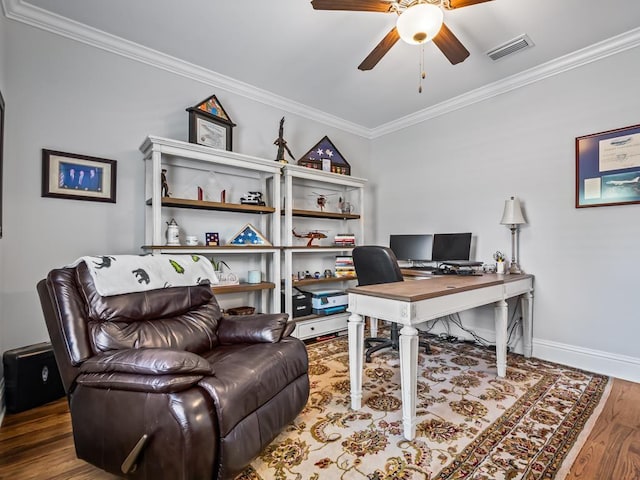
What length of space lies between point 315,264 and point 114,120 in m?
2.46

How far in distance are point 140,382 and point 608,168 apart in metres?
3.52

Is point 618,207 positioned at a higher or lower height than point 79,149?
lower

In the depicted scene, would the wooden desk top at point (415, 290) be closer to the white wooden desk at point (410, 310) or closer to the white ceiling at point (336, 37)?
the white wooden desk at point (410, 310)

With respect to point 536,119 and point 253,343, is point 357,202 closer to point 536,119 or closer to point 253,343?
point 536,119

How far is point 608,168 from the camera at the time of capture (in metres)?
2.59

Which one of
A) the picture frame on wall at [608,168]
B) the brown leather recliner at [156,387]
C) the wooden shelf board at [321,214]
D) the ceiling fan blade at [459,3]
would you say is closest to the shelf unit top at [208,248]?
the wooden shelf board at [321,214]

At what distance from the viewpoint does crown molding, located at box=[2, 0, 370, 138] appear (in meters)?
2.21

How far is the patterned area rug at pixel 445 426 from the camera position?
1497 millimetres

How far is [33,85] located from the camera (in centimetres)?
226

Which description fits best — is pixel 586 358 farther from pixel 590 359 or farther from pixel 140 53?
pixel 140 53

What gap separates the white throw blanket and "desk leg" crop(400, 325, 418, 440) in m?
1.36

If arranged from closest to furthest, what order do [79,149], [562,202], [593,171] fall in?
1. [79,149]
2. [593,171]
3. [562,202]

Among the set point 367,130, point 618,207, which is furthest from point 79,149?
point 618,207

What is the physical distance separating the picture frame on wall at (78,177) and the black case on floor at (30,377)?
1078 mm
